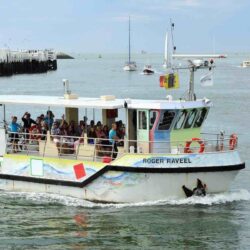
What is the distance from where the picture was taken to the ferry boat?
17016 millimetres

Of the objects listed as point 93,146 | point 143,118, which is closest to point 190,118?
point 143,118

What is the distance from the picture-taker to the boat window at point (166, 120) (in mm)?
17656

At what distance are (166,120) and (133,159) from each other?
152 cm

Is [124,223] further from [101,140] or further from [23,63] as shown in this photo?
[23,63]

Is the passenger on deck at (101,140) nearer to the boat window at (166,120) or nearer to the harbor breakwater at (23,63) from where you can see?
the boat window at (166,120)

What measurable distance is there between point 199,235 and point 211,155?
2.47 metres

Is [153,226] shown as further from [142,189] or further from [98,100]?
[98,100]

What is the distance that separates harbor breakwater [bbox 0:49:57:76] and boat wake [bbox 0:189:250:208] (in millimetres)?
78797

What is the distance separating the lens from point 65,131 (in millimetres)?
19094

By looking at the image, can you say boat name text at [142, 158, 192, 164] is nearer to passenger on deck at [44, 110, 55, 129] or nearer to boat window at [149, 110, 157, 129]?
boat window at [149, 110, 157, 129]

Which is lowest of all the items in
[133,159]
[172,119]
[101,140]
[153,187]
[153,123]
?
[153,187]

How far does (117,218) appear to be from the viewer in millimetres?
16656

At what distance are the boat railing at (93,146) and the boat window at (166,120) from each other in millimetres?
417

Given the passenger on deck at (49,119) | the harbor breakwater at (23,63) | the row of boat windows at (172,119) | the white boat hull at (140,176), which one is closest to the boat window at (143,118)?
the row of boat windows at (172,119)
